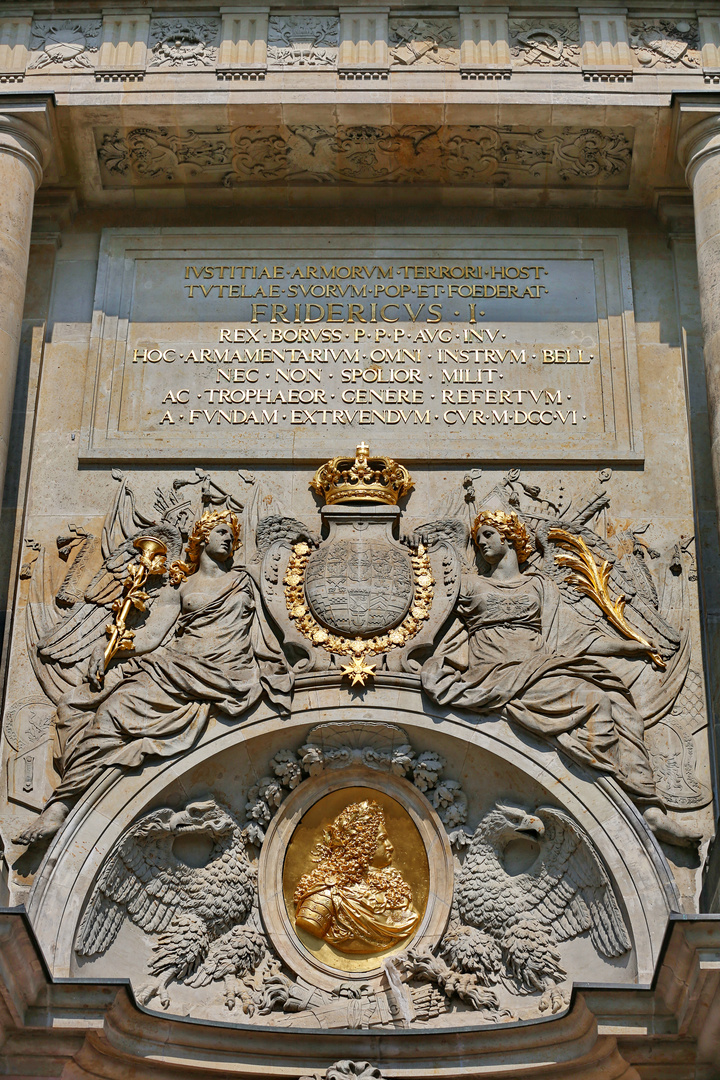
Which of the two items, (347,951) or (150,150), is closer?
(347,951)

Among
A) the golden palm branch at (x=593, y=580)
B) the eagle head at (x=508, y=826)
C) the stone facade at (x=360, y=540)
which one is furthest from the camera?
the golden palm branch at (x=593, y=580)

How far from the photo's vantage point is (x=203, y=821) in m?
11.5

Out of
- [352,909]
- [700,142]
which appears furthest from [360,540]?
[700,142]

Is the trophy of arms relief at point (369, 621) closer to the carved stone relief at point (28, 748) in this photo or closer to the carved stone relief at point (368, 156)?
the carved stone relief at point (28, 748)

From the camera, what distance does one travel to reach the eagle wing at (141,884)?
36.2 feet

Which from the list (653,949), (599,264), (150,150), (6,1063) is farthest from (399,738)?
(150,150)

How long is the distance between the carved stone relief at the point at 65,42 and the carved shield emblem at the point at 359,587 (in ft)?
16.3

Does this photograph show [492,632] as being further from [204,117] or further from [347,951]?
[204,117]

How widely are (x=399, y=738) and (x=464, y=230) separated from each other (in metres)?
4.86

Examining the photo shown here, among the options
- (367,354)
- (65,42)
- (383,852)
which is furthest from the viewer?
(65,42)

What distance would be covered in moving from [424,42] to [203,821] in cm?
695

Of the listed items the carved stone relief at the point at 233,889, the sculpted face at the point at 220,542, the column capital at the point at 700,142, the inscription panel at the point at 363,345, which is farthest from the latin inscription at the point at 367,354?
the carved stone relief at the point at 233,889

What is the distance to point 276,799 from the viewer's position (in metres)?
11.7

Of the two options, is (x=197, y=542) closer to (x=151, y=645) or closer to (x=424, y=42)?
(x=151, y=645)
